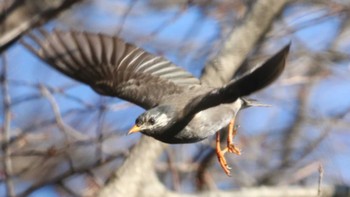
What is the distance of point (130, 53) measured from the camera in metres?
4.00

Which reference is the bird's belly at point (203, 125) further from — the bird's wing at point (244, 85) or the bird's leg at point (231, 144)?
the bird's leg at point (231, 144)

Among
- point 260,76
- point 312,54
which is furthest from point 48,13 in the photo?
point 312,54

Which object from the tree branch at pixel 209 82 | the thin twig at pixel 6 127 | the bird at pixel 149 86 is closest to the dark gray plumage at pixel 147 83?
the bird at pixel 149 86

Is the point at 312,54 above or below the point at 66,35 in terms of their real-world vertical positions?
below

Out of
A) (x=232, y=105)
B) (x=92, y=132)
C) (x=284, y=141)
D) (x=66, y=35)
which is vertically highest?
(x=66, y=35)

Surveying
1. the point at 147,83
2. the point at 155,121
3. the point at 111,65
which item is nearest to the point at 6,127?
the point at 111,65

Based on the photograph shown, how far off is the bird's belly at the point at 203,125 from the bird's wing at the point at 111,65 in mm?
406

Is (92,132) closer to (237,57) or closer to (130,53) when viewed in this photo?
(237,57)

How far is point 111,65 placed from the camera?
4027 millimetres

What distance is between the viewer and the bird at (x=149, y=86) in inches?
131

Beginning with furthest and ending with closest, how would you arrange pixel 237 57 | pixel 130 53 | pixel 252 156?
pixel 252 156 → pixel 237 57 → pixel 130 53

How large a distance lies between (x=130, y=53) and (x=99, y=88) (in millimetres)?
227

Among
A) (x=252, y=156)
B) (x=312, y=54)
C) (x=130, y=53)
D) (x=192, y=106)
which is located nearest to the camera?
(x=192, y=106)

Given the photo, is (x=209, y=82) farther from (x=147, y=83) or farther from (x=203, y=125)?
(x=203, y=125)
